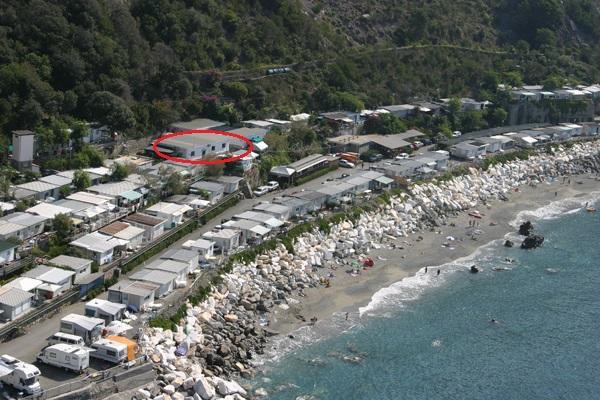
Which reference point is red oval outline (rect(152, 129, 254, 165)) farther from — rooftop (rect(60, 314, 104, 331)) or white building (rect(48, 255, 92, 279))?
rooftop (rect(60, 314, 104, 331))

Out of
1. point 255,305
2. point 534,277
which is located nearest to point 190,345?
A: point 255,305

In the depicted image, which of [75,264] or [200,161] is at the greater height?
[200,161]

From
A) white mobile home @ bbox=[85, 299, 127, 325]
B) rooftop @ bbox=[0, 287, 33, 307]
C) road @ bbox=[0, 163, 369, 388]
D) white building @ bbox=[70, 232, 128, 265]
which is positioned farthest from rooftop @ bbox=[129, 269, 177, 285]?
rooftop @ bbox=[0, 287, 33, 307]

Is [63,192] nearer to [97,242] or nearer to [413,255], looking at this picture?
[97,242]

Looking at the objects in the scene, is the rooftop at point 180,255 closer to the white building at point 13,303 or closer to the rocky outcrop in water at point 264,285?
the rocky outcrop in water at point 264,285

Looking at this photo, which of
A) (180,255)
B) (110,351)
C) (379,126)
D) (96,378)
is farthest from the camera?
(379,126)

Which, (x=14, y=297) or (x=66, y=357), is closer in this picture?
(x=66, y=357)

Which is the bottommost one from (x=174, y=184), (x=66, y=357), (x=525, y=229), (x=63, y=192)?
(x=525, y=229)

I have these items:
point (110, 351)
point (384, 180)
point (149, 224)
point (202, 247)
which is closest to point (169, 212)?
point (149, 224)
